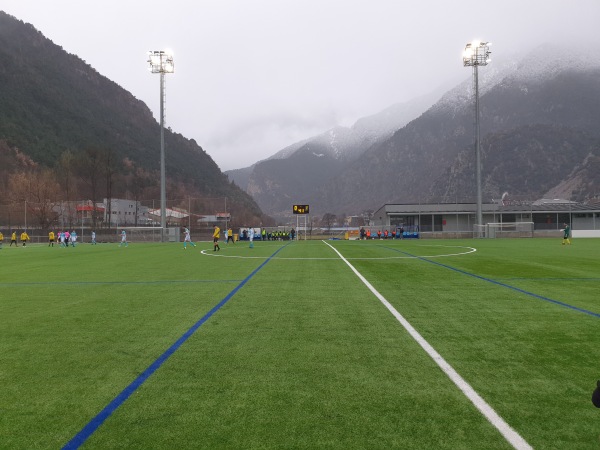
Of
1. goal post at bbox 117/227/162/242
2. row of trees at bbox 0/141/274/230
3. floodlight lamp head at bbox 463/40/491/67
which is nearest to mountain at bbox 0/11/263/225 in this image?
row of trees at bbox 0/141/274/230

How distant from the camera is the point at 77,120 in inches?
5349

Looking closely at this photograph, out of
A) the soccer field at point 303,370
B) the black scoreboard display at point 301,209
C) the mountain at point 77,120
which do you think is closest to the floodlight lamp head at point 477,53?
the black scoreboard display at point 301,209

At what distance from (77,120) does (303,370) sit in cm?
15398

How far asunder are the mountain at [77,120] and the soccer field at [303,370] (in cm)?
8235

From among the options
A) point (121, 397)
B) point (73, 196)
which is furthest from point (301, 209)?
point (121, 397)

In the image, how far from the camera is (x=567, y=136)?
549 feet

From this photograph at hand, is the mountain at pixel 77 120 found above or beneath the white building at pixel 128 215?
above

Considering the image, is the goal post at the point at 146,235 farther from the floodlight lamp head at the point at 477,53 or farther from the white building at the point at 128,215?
the floodlight lamp head at the point at 477,53

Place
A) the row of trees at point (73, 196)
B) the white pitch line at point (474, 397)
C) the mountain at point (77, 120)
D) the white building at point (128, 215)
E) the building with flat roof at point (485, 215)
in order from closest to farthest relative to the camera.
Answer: the white pitch line at point (474, 397) → the row of trees at point (73, 196) → the building with flat roof at point (485, 215) → the white building at point (128, 215) → the mountain at point (77, 120)

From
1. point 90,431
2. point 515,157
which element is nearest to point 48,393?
point 90,431

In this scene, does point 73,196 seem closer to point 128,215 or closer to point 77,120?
point 128,215

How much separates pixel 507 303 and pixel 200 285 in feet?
22.8

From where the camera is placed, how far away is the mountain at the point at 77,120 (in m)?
109

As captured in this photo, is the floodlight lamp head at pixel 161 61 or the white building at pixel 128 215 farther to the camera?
the white building at pixel 128 215
